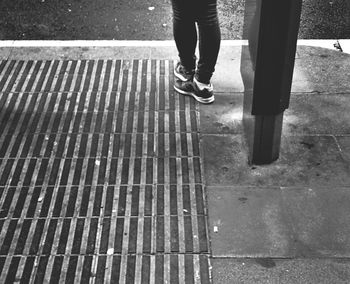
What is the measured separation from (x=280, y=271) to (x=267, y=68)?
1.20 m

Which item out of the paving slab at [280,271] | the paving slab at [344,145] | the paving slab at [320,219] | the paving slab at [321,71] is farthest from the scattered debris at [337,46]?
the paving slab at [280,271]

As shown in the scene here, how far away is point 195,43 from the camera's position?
4.54m

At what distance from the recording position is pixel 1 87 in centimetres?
494

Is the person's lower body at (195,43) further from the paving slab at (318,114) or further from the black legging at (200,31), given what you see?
the paving slab at (318,114)

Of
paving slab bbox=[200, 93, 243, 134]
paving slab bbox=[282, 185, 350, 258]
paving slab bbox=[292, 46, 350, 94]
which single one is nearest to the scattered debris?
paving slab bbox=[292, 46, 350, 94]

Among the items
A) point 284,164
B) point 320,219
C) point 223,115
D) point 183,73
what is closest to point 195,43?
point 183,73

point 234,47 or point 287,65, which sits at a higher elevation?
point 287,65

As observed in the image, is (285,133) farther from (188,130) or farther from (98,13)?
(98,13)

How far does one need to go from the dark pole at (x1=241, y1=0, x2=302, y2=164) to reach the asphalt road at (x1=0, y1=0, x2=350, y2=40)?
7.06 ft

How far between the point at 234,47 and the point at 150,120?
4.86 feet

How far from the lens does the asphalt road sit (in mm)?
5879

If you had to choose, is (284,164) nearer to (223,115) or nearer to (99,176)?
(223,115)

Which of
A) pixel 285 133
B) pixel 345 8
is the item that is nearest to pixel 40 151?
pixel 285 133

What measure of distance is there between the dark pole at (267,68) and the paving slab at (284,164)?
103 mm
